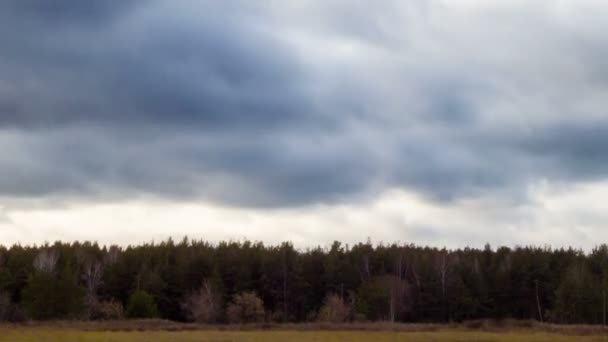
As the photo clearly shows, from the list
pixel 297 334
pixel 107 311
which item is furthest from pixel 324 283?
pixel 297 334

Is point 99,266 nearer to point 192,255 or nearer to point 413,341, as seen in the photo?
point 192,255

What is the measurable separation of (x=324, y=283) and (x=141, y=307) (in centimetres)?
3074

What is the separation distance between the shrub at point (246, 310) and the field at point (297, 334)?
24588 mm

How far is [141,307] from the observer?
4087 inches

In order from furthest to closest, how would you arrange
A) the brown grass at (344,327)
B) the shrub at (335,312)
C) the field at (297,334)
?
the shrub at (335,312), the brown grass at (344,327), the field at (297,334)

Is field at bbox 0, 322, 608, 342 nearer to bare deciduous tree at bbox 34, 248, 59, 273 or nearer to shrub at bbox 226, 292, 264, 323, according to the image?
shrub at bbox 226, 292, 264, 323

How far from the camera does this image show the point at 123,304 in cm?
12300

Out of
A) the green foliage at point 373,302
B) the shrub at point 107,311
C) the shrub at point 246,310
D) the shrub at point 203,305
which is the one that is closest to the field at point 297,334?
the green foliage at point 373,302

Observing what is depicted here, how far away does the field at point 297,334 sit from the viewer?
212ft

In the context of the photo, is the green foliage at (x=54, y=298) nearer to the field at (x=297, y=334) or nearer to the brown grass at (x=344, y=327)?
the brown grass at (x=344, y=327)

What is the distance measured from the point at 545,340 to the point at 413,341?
9.37 meters

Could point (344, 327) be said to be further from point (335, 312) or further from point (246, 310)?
point (246, 310)

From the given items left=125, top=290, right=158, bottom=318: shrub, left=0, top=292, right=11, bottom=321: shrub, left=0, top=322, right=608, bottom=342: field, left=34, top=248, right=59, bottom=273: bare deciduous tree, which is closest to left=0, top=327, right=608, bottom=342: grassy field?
left=0, top=322, right=608, bottom=342: field

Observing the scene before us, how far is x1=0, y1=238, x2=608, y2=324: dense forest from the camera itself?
11131 cm
